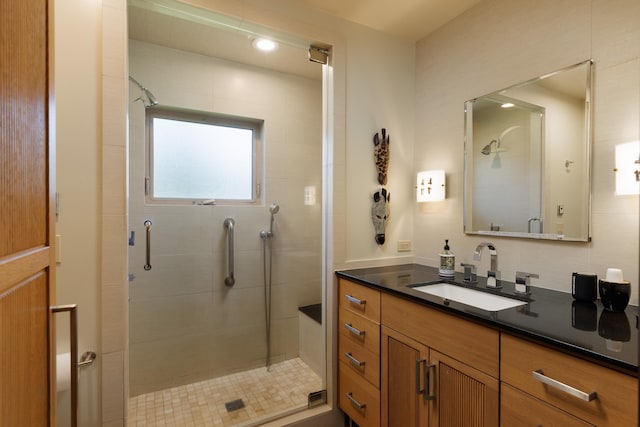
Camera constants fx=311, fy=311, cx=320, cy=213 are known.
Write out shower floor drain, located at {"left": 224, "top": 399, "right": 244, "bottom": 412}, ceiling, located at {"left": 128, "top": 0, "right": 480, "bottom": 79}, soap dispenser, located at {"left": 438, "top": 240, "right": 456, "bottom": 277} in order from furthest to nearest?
1. shower floor drain, located at {"left": 224, "top": 399, "right": 244, "bottom": 412}
2. soap dispenser, located at {"left": 438, "top": 240, "right": 456, "bottom": 277}
3. ceiling, located at {"left": 128, "top": 0, "right": 480, "bottom": 79}

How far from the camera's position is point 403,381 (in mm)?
1415

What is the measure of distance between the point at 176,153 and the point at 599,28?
8.10ft

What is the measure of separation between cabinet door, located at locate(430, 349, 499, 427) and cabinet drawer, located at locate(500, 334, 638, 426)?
0.10 meters

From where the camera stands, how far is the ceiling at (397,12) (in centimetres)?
180

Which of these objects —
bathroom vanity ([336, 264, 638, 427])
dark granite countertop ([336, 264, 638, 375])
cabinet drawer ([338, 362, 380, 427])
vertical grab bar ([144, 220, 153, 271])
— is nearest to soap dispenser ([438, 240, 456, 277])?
bathroom vanity ([336, 264, 638, 427])

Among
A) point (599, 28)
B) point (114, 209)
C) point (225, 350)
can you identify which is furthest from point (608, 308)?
point (225, 350)

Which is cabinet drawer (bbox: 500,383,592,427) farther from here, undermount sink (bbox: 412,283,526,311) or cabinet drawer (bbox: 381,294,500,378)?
undermount sink (bbox: 412,283,526,311)

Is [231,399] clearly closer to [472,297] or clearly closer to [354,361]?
[354,361]

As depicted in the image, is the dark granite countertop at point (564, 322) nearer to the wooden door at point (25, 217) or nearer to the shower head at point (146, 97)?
the wooden door at point (25, 217)

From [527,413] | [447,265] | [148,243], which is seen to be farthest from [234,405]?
[527,413]

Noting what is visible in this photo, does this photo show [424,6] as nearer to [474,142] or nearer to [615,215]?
[474,142]

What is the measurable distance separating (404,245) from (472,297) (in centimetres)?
67

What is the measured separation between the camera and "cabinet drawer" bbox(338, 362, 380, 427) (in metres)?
1.59

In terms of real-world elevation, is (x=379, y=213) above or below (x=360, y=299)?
above
